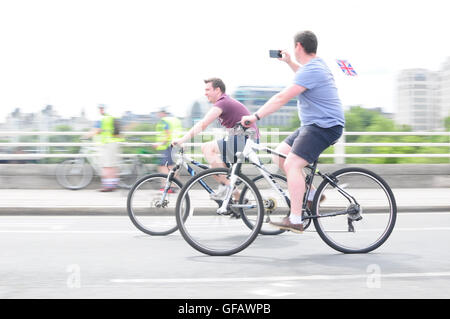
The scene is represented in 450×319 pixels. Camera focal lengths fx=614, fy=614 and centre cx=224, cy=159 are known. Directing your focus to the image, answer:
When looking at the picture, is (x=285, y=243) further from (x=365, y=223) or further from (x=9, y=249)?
(x=9, y=249)

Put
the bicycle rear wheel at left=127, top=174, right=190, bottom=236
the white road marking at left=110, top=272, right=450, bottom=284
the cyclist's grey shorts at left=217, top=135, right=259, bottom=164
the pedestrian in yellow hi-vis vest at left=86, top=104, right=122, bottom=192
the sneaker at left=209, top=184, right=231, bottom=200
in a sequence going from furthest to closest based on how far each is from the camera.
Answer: the pedestrian in yellow hi-vis vest at left=86, top=104, right=122, bottom=192, the bicycle rear wheel at left=127, top=174, right=190, bottom=236, the cyclist's grey shorts at left=217, top=135, right=259, bottom=164, the sneaker at left=209, top=184, right=231, bottom=200, the white road marking at left=110, top=272, right=450, bottom=284

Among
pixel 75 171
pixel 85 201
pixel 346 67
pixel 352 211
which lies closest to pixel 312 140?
pixel 352 211

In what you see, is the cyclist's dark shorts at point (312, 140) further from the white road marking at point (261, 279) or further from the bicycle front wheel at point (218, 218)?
the white road marking at point (261, 279)

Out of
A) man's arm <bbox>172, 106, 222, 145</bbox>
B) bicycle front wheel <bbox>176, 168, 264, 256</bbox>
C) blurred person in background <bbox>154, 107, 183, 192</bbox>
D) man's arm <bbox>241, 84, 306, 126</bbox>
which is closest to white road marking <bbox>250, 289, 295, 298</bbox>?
bicycle front wheel <bbox>176, 168, 264, 256</bbox>

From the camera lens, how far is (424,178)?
13.1m

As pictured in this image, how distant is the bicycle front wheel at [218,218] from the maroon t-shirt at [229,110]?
82cm

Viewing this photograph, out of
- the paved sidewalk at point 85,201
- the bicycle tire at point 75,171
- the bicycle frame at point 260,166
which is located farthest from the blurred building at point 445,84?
the bicycle frame at point 260,166

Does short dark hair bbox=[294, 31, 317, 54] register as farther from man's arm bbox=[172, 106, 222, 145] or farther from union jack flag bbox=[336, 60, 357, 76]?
union jack flag bbox=[336, 60, 357, 76]

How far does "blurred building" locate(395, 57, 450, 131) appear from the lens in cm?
17112

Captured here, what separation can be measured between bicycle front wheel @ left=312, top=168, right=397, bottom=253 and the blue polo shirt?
0.52 metres

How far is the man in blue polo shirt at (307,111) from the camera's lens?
5.34 m

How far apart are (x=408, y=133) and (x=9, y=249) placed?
962 centimetres

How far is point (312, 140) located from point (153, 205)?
2.18 meters

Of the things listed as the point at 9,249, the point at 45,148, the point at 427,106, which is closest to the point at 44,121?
the point at 45,148
